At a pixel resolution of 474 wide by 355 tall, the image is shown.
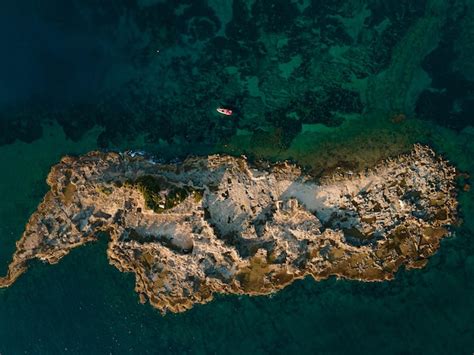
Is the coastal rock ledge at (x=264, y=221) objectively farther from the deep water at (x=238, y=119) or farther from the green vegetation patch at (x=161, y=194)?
the deep water at (x=238, y=119)

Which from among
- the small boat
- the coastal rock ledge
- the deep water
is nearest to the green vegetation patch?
the coastal rock ledge

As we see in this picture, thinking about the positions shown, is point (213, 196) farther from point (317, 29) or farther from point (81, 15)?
point (81, 15)

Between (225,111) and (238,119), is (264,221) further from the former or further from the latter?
(225,111)

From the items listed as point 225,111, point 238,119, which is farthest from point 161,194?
point 238,119

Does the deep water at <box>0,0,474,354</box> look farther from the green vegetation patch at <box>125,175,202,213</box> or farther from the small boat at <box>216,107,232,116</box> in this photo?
the green vegetation patch at <box>125,175,202,213</box>

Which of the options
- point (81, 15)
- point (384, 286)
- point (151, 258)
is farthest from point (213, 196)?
point (81, 15)

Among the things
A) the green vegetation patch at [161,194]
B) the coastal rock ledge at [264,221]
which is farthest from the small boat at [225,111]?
the green vegetation patch at [161,194]

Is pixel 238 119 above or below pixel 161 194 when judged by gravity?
above
